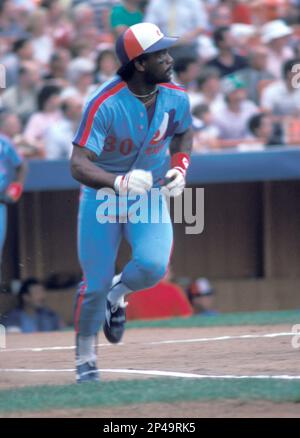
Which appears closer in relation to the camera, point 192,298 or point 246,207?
point 192,298

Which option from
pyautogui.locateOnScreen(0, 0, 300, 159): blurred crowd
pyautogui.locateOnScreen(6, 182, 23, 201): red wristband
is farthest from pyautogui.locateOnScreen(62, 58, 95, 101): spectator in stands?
pyautogui.locateOnScreen(6, 182, 23, 201): red wristband

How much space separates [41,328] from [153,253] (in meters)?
4.76

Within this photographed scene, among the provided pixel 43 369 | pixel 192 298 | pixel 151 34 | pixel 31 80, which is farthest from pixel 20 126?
pixel 151 34

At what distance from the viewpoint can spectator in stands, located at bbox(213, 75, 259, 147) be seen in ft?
33.4

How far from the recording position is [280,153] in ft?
33.0

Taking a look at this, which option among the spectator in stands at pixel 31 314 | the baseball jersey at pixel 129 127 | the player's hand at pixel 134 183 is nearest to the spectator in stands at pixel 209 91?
the spectator in stands at pixel 31 314

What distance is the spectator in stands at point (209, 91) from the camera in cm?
1032

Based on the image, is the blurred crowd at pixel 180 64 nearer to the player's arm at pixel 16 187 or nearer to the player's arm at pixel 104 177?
the player's arm at pixel 16 187

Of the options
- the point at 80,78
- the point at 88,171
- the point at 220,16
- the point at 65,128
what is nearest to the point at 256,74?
the point at 220,16

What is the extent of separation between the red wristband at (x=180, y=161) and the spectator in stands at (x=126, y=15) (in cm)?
524

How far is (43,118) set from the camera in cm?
1009
